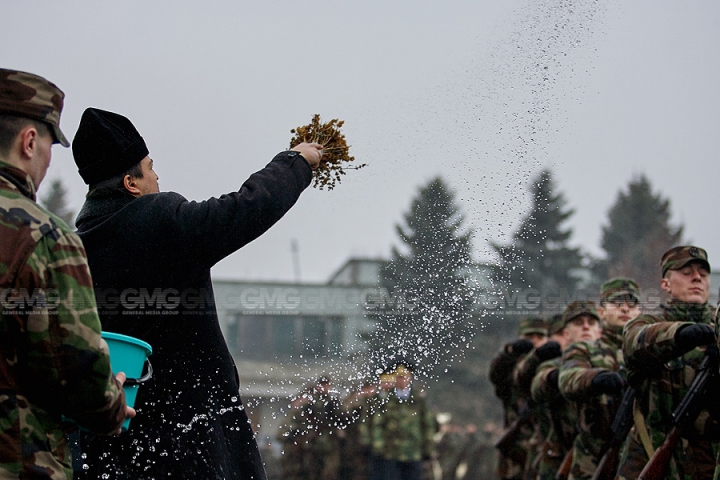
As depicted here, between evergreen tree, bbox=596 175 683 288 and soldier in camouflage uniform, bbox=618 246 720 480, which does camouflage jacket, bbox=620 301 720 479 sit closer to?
soldier in camouflage uniform, bbox=618 246 720 480

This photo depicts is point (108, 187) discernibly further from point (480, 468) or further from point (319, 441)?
point (480, 468)

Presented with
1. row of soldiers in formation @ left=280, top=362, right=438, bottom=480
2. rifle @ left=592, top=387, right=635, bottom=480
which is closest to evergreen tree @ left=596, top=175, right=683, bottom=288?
row of soldiers in formation @ left=280, top=362, right=438, bottom=480

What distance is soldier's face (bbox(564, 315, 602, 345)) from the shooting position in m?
7.80

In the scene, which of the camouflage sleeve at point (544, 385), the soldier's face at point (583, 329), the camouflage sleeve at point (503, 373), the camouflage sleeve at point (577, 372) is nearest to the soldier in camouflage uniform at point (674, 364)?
the camouflage sleeve at point (577, 372)

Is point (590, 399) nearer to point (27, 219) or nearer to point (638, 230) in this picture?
point (27, 219)

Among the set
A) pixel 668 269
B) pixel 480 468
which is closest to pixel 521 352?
pixel 668 269

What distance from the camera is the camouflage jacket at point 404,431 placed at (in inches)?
569

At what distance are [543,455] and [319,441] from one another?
34.0 ft

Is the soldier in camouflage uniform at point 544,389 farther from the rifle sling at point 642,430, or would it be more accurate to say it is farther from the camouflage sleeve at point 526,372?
the rifle sling at point 642,430

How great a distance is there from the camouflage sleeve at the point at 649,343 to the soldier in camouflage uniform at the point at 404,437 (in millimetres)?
8726

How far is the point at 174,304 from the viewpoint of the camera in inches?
124

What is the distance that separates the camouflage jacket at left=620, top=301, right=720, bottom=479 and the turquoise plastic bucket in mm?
3370

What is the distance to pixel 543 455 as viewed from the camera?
348 inches

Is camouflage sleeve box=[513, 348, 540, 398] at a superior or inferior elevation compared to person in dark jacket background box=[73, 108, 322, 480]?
inferior
